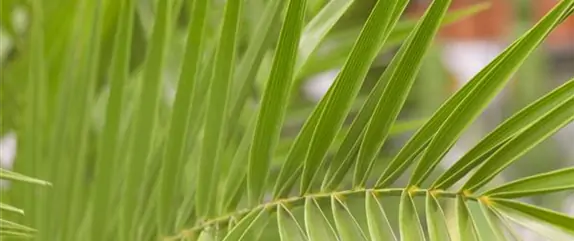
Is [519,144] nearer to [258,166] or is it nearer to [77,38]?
[258,166]

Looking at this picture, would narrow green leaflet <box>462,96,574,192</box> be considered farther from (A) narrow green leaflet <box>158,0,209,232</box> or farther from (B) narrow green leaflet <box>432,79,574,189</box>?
(A) narrow green leaflet <box>158,0,209,232</box>

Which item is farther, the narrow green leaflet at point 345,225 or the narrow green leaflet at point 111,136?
the narrow green leaflet at point 111,136

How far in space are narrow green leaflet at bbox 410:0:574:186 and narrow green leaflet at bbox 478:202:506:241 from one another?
27mm

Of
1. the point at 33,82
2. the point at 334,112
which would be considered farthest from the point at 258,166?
the point at 33,82

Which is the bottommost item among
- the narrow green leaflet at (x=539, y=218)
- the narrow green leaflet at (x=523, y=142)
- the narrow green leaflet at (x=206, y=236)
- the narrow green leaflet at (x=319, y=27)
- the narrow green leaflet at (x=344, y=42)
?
the narrow green leaflet at (x=539, y=218)

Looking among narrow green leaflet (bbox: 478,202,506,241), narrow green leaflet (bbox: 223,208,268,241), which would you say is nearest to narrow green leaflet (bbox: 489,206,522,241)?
narrow green leaflet (bbox: 478,202,506,241)

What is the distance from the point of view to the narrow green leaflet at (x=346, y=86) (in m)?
0.36

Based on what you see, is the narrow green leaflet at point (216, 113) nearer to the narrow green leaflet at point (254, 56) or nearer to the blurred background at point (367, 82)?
the narrow green leaflet at point (254, 56)

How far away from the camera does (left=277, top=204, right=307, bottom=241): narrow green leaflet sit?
0.36 m

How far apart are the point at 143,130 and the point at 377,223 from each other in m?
0.17

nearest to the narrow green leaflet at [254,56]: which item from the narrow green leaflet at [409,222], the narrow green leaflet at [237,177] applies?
the narrow green leaflet at [237,177]

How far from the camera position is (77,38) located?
56cm

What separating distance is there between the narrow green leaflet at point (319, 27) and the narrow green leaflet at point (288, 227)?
0.12 metres

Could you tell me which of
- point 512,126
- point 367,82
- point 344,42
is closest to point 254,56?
point 512,126
